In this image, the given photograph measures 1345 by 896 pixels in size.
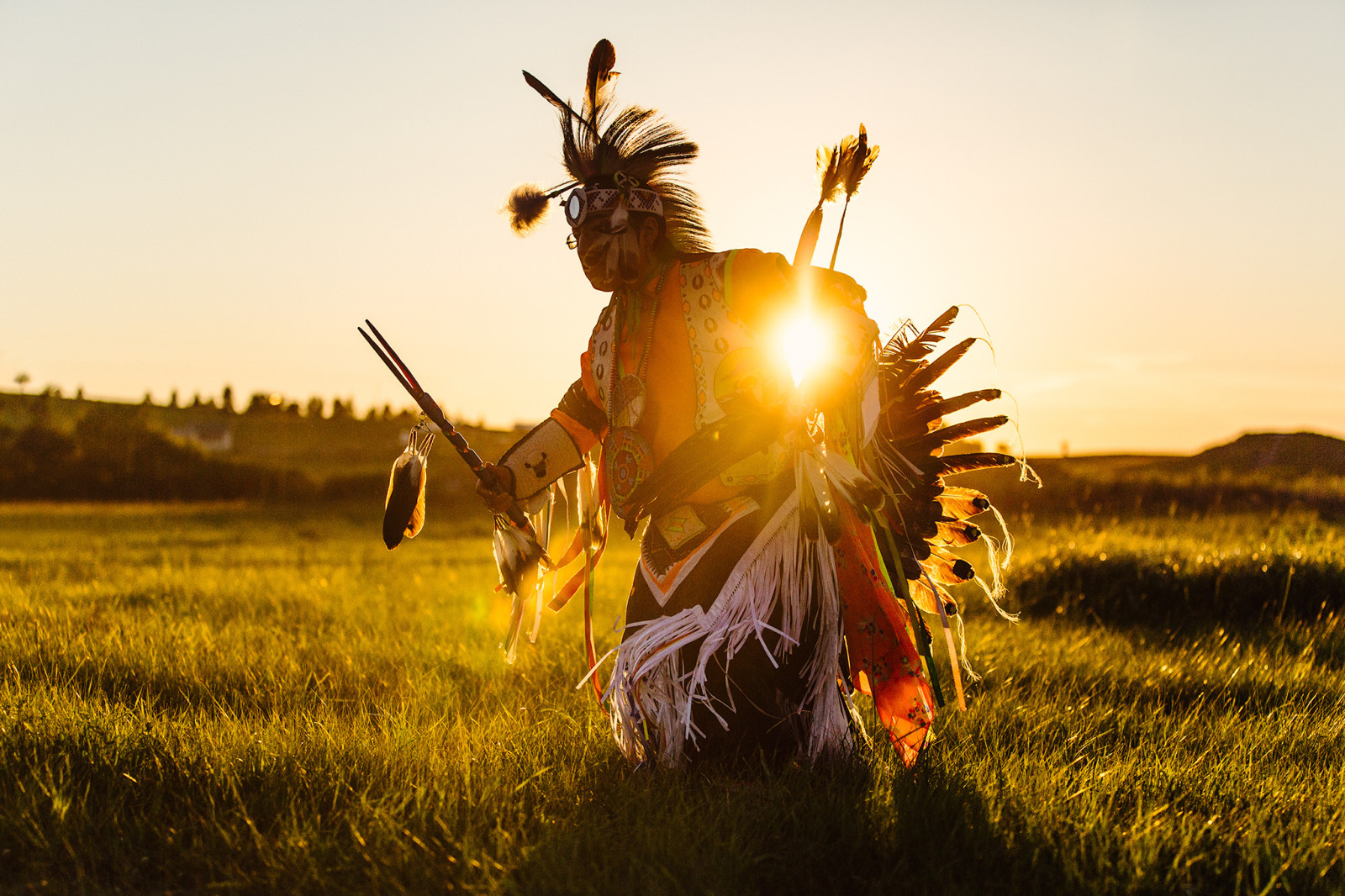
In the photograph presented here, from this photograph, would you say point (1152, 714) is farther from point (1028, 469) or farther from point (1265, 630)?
point (1265, 630)

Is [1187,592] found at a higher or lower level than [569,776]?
higher

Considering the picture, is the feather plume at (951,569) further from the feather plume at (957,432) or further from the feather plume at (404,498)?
the feather plume at (404,498)

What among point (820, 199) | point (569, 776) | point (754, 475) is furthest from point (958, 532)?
point (569, 776)

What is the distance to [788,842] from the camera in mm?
2320

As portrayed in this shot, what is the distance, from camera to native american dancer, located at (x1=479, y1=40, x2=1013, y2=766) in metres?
2.83

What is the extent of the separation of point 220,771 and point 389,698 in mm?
1159

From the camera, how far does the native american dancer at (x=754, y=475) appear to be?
283 centimetres

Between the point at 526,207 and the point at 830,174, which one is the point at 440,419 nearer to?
the point at 526,207

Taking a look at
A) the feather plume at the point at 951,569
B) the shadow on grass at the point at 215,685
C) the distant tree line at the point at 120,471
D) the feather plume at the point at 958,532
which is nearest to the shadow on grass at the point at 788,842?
the feather plume at the point at 951,569

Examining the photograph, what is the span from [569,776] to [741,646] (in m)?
0.66

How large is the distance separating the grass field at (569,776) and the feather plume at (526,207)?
1.87 m

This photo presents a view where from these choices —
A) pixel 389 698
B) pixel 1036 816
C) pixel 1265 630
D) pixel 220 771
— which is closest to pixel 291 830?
pixel 220 771

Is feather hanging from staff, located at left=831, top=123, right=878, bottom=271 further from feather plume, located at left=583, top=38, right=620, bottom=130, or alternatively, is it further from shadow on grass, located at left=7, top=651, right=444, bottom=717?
shadow on grass, located at left=7, top=651, right=444, bottom=717

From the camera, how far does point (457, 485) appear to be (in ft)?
92.7
